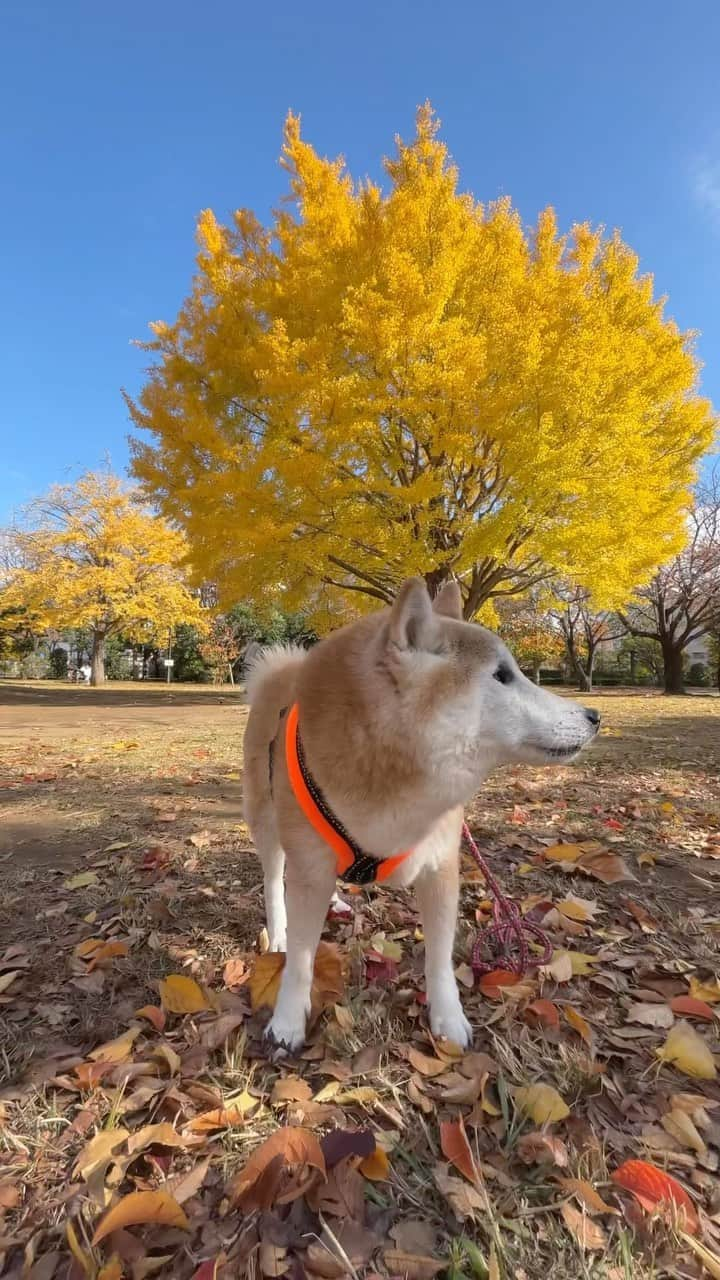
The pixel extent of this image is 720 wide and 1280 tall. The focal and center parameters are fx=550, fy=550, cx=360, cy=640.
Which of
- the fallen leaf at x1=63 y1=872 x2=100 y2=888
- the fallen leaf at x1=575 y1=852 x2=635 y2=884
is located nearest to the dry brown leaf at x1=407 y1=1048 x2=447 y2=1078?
the fallen leaf at x1=575 y1=852 x2=635 y2=884

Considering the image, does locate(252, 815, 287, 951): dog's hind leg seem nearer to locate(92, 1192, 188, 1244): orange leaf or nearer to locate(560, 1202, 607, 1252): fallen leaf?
locate(92, 1192, 188, 1244): orange leaf

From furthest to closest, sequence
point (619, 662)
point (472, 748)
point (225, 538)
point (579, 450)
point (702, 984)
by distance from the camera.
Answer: point (619, 662) < point (225, 538) < point (579, 450) < point (702, 984) < point (472, 748)

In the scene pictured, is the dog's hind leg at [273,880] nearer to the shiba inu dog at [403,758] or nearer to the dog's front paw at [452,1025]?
the shiba inu dog at [403,758]

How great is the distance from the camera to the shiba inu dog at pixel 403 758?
4.65ft

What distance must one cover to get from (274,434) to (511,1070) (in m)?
9.52

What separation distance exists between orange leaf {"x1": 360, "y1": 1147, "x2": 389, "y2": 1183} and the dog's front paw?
418 mm

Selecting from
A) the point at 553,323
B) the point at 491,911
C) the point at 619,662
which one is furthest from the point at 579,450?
the point at 619,662

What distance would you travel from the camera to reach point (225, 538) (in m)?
9.38

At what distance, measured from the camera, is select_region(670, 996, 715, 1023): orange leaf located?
59.8 inches

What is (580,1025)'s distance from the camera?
1444 millimetres

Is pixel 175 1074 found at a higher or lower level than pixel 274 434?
lower

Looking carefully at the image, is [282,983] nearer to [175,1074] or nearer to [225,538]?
[175,1074]

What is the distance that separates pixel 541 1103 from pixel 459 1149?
224 millimetres

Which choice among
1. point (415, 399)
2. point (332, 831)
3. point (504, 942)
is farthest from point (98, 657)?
point (332, 831)
